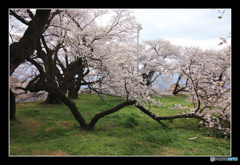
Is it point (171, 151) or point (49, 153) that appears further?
point (171, 151)

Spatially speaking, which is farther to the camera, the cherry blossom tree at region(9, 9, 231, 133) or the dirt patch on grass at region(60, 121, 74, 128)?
the dirt patch on grass at region(60, 121, 74, 128)

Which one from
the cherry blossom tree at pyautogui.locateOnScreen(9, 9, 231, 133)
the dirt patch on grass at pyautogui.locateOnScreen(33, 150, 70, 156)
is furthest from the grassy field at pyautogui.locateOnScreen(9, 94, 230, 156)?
the cherry blossom tree at pyautogui.locateOnScreen(9, 9, 231, 133)

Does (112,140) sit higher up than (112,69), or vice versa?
(112,69)

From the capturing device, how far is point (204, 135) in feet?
19.3

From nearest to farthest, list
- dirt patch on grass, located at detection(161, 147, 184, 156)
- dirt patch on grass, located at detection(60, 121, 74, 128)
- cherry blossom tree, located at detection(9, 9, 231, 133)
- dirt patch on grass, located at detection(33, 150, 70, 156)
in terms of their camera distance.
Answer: dirt patch on grass, located at detection(33, 150, 70, 156)
dirt patch on grass, located at detection(161, 147, 184, 156)
cherry blossom tree, located at detection(9, 9, 231, 133)
dirt patch on grass, located at detection(60, 121, 74, 128)

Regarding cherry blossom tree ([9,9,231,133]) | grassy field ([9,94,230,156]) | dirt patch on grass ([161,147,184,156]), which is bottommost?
dirt patch on grass ([161,147,184,156])

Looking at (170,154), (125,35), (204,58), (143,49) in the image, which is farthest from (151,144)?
(143,49)

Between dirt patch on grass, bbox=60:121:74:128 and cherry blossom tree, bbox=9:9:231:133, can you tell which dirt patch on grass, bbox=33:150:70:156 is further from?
dirt patch on grass, bbox=60:121:74:128

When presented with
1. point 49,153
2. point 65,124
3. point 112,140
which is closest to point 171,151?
point 112,140

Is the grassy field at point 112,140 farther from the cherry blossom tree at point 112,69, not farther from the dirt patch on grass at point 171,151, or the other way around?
the cherry blossom tree at point 112,69

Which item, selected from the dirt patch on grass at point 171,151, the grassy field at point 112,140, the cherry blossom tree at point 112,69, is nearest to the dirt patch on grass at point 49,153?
the grassy field at point 112,140

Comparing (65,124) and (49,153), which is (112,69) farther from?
(49,153)
